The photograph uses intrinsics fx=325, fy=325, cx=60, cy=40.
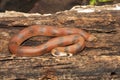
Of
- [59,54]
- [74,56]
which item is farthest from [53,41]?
[74,56]

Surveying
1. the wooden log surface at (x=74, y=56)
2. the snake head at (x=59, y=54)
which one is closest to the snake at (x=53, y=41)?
the snake head at (x=59, y=54)

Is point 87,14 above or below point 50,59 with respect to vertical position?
above

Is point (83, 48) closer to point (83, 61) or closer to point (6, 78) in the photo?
point (83, 61)

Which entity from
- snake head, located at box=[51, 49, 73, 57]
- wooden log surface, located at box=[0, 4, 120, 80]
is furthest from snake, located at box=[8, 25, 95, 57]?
wooden log surface, located at box=[0, 4, 120, 80]

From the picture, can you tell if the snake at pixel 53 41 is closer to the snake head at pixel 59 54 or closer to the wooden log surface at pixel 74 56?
the snake head at pixel 59 54

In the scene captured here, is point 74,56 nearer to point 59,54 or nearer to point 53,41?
point 59,54

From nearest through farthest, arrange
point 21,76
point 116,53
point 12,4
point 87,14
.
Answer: point 21,76 < point 116,53 < point 87,14 < point 12,4

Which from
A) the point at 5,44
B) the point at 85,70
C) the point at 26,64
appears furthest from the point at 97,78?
the point at 5,44
